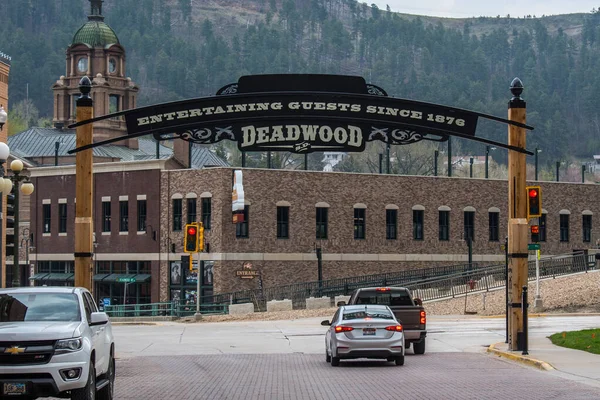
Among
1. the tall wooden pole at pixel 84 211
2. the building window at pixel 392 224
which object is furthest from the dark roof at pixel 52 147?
the tall wooden pole at pixel 84 211

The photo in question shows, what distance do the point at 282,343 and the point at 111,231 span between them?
134ft

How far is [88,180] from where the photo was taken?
27219 mm

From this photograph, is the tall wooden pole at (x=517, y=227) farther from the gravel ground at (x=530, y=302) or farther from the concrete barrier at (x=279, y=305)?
the concrete barrier at (x=279, y=305)

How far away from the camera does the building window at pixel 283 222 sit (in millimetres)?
72562

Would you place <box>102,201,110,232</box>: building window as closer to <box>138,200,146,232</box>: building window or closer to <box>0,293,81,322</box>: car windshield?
<box>138,200,146,232</box>: building window

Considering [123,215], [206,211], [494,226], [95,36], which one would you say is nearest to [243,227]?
[206,211]

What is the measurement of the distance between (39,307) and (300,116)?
10946 mm

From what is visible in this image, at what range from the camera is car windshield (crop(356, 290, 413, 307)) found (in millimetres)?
31359

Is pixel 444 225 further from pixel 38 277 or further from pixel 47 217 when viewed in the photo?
pixel 38 277

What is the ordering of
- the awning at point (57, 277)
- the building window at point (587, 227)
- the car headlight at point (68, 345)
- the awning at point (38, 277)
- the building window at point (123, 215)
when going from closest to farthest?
1. the car headlight at point (68, 345)
2. the building window at point (123, 215)
3. the awning at point (57, 277)
4. the awning at point (38, 277)
5. the building window at point (587, 227)

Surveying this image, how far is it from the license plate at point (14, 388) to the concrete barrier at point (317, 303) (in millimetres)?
44981

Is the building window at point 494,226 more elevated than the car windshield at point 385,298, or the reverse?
the building window at point 494,226

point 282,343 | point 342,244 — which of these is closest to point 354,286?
point 342,244

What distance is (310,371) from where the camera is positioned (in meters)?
25.2
